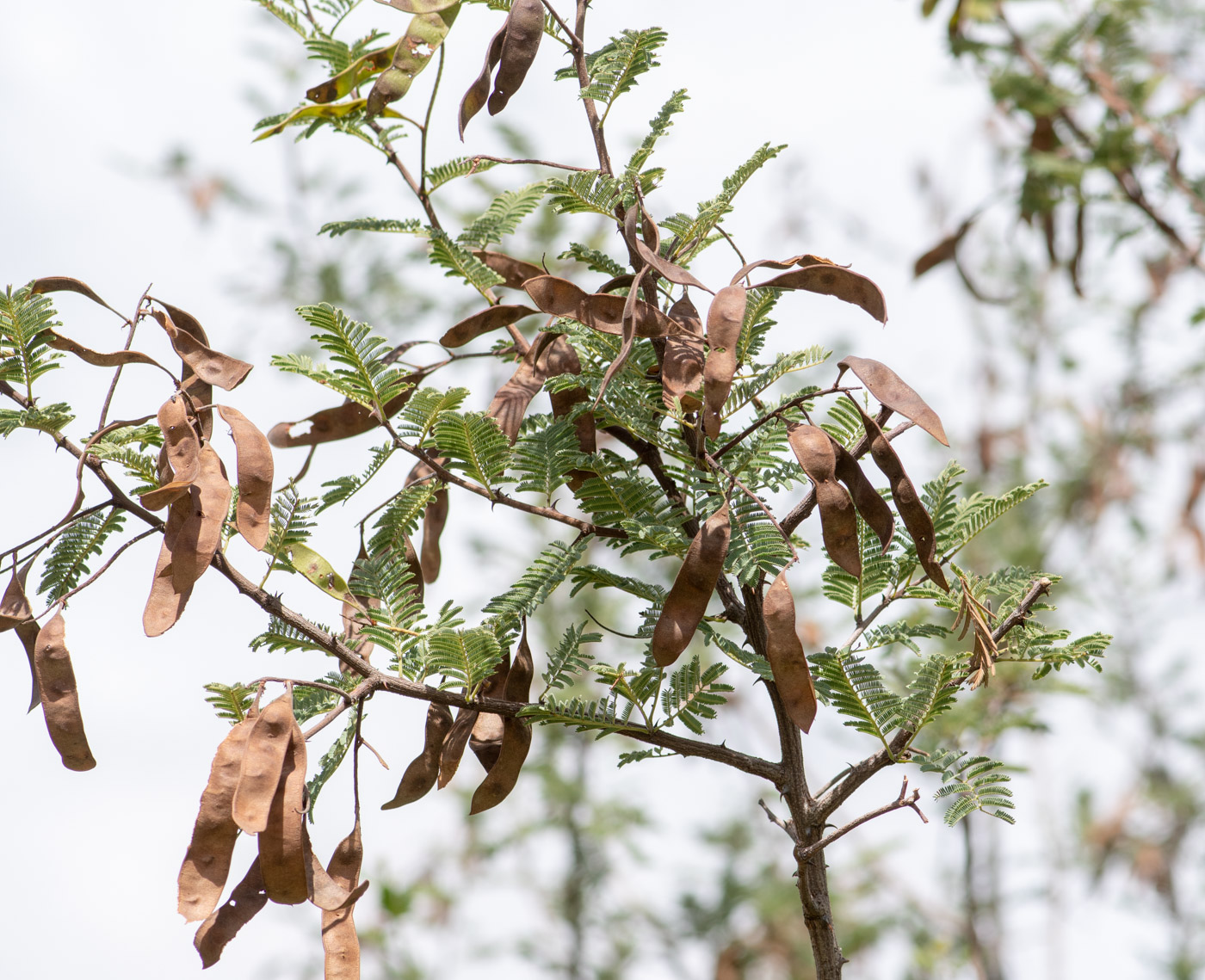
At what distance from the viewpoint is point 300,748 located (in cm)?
78

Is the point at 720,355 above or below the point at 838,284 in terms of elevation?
below

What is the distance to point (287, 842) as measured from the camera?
0.76 m

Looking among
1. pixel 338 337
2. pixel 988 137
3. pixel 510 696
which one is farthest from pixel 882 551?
pixel 988 137

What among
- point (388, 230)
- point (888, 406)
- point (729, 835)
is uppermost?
point (729, 835)

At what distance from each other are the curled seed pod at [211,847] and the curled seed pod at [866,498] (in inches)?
19.7

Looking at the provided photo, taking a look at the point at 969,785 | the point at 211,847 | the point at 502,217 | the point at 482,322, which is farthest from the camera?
the point at 502,217

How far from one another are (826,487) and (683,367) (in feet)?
0.52

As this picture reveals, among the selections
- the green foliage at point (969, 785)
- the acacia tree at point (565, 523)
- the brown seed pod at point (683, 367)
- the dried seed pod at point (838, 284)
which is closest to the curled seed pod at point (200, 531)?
the acacia tree at point (565, 523)

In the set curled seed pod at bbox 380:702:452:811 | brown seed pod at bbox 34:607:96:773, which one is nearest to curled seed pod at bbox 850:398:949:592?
curled seed pod at bbox 380:702:452:811

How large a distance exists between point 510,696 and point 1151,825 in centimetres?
410

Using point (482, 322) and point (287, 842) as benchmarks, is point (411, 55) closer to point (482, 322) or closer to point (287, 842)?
point (482, 322)

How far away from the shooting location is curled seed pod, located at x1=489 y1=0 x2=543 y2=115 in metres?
0.91

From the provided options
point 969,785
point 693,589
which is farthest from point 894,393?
point 969,785

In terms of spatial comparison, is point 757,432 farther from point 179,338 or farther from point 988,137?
point 988,137
